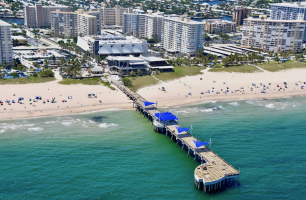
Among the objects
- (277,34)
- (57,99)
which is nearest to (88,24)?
(277,34)

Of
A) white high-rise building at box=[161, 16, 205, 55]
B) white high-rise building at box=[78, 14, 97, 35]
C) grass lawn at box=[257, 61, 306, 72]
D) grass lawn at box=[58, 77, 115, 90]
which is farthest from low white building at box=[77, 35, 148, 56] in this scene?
grass lawn at box=[257, 61, 306, 72]

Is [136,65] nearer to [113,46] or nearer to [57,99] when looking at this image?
[113,46]

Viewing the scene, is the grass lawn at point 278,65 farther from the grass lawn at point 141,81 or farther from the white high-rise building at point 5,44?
the white high-rise building at point 5,44

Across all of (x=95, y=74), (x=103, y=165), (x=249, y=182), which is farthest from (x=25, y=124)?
(x=249, y=182)

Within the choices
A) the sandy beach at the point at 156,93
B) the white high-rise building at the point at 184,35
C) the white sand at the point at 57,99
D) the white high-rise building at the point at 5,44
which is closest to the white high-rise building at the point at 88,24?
the white high-rise building at the point at 184,35

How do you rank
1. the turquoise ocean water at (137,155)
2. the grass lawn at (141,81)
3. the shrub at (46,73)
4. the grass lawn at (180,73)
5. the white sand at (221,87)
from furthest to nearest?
the grass lawn at (180,73)
the shrub at (46,73)
the grass lawn at (141,81)
the white sand at (221,87)
the turquoise ocean water at (137,155)
